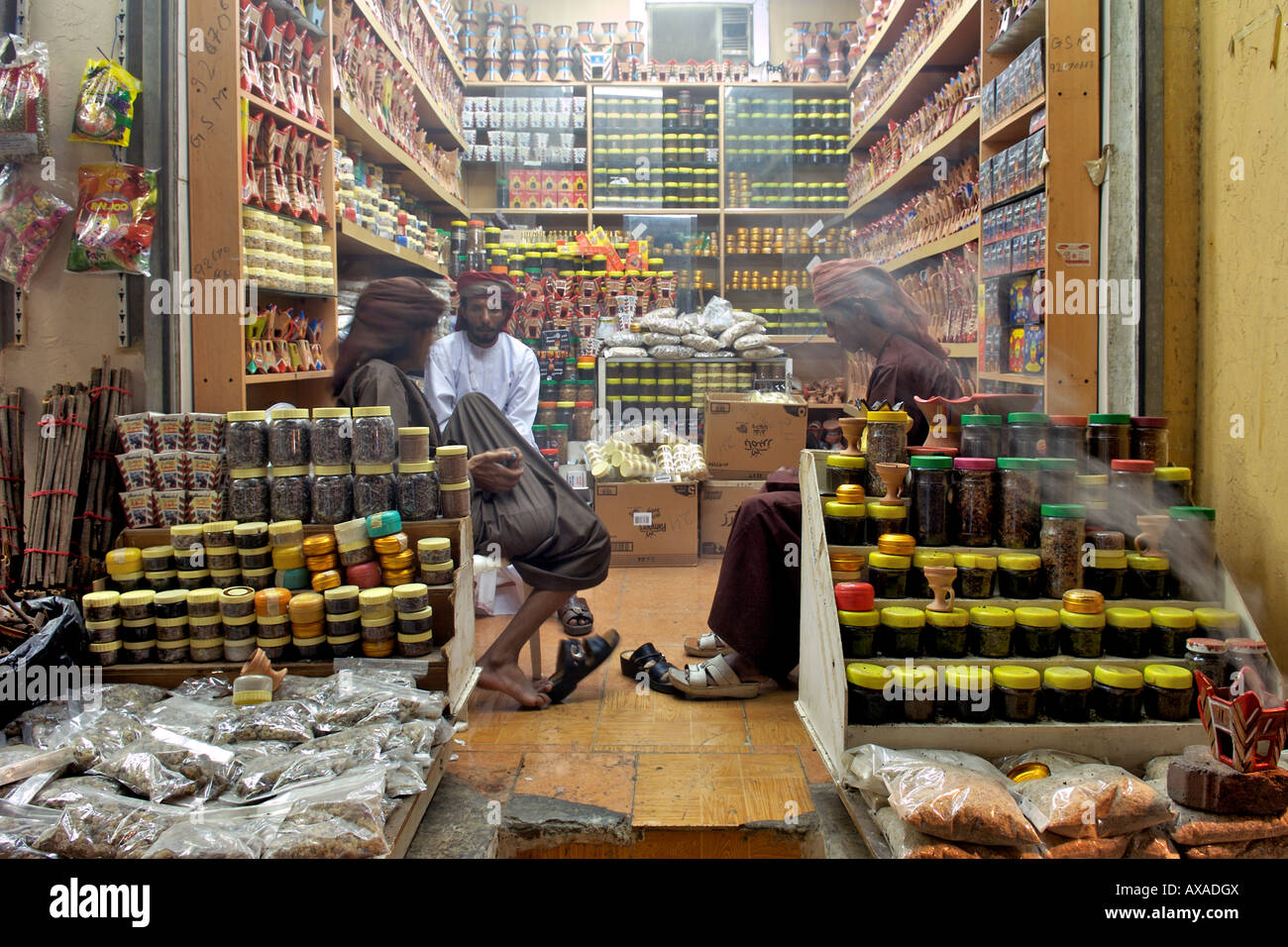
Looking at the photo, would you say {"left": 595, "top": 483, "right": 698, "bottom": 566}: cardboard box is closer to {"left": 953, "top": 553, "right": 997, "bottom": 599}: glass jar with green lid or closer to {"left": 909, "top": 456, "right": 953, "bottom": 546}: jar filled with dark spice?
{"left": 909, "top": 456, "right": 953, "bottom": 546}: jar filled with dark spice

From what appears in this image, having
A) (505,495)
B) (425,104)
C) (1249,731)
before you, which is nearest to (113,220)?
(505,495)

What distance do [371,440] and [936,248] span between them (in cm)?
370

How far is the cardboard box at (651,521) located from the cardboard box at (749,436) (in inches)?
13.3

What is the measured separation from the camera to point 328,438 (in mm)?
2426

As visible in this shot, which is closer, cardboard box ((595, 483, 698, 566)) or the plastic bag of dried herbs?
the plastic bag of dried herbs

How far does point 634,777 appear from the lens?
2479 millimetres

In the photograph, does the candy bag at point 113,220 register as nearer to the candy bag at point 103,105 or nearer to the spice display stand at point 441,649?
the candy bag at point 103,105

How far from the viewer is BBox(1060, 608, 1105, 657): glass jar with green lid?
1.98 m

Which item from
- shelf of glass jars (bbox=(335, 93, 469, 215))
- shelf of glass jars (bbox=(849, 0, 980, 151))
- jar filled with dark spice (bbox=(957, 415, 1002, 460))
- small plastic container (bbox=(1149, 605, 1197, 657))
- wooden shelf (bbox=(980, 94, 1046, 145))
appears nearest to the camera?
small plastic container (bbox=(1149, 605, 1197, 657))

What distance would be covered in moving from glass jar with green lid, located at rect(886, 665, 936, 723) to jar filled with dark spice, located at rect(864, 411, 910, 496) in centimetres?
51

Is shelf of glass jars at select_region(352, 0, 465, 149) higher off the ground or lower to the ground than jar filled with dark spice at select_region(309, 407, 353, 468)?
higher

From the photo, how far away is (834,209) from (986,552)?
19.9ft

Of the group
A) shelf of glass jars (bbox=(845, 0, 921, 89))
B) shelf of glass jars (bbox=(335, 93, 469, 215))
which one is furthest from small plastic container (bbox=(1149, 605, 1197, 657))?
shelf of glass jars (bbox=(845, 0, 921, 89))
